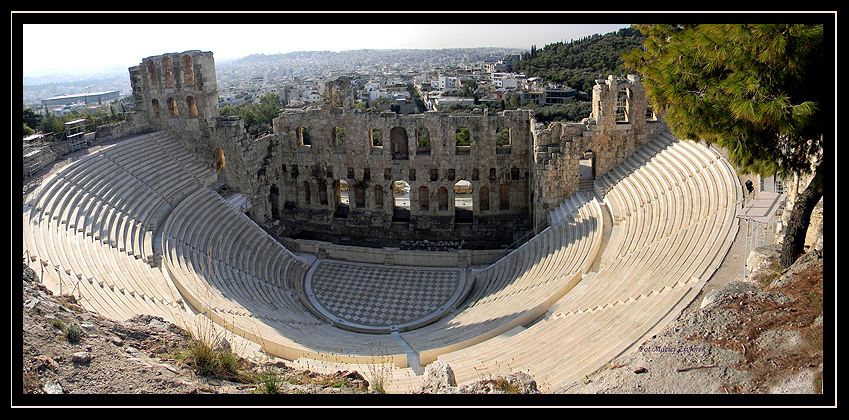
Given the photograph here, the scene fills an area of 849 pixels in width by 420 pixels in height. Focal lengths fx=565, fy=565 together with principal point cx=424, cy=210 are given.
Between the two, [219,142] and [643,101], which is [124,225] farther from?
[643,101]

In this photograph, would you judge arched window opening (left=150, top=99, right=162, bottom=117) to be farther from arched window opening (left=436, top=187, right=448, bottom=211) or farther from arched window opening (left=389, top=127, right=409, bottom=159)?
arched window opening (left=436, top=187, right=448, bottom=211)

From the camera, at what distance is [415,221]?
2773 cm

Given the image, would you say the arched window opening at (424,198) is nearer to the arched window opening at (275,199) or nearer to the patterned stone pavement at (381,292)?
the patterned stone pavement at (381,292)

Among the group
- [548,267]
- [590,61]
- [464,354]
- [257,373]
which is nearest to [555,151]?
[548,267]

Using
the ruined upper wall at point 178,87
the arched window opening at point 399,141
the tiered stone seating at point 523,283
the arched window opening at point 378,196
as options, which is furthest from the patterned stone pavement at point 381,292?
the ruined upper wall at point 178,87

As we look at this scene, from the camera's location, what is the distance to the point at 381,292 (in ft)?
73.4

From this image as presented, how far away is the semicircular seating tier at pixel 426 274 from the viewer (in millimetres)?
13492

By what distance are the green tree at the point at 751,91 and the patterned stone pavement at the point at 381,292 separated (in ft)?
38.2

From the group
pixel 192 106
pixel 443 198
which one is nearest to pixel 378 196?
pixel 443 198

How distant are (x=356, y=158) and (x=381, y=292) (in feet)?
26.8

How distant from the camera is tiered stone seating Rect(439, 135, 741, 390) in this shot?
12008mm

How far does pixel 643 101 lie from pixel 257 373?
19618mm

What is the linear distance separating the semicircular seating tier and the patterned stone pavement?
0.73 ft

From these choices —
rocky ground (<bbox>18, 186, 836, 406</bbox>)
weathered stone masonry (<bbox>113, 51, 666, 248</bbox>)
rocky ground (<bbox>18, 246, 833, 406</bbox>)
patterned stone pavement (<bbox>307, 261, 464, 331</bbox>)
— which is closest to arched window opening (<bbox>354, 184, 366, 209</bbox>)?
weathered stone masonry (<bbox>113, 51, 666, 248</bbox>)
